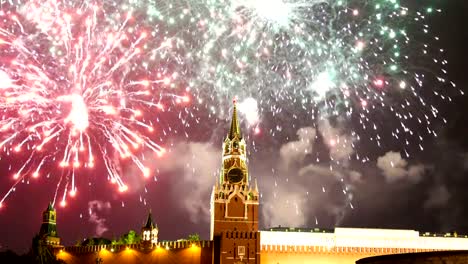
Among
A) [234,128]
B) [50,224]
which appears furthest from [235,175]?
[50,224]

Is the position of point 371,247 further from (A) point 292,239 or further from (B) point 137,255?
(B) point 137,255

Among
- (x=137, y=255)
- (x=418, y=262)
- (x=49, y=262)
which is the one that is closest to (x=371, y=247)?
(x=137, y=255)

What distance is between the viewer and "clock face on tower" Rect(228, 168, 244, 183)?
65.8 meters

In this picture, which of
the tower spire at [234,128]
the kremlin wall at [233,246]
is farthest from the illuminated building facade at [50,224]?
the tower spire at [234,128]

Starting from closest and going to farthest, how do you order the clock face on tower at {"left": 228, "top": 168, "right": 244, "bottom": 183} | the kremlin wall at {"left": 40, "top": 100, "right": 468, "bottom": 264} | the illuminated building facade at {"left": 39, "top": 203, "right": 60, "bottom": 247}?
the kremlin wall at {"left": 40, "top": 100, "right": 468, "bottom": 264} → the clock face on tower at {"left": 228, "top": 168, "right": 244, "bottom": 183} → the illuminated building facade at {"left": 39, "top": 203, "right": 60, "bottom": 247}

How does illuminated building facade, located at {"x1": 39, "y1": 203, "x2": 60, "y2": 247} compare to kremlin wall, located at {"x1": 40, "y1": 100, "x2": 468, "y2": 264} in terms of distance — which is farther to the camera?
illuminated building facade, located at {"x1": 39, "y1": 203, "x2": 60, "y2": 247}

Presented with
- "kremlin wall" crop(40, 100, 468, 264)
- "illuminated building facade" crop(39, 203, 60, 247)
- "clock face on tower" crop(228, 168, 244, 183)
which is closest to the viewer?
"kremlin wall" crop(40, 100, 468, 264)

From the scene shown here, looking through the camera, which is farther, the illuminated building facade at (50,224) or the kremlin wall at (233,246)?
the illuminated building facade at (50,224)

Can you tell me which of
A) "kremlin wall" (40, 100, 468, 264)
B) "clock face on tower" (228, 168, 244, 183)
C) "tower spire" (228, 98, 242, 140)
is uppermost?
"tower spire" (228, 98, 242, 140)

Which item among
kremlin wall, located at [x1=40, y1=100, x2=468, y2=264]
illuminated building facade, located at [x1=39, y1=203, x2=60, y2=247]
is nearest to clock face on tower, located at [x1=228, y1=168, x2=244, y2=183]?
kremlin wall, located at [x1=40, y1=100, x2=468, y2=264]

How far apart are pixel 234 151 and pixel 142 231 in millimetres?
21785

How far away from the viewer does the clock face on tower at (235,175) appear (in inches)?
2591

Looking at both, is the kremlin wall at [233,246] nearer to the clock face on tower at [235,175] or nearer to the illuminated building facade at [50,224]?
the clock face on tower at [235,175]

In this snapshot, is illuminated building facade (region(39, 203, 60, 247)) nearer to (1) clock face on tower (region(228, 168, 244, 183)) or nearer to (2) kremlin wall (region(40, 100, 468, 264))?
(2) kremlin wall (region(40, 100, 468, 264))
